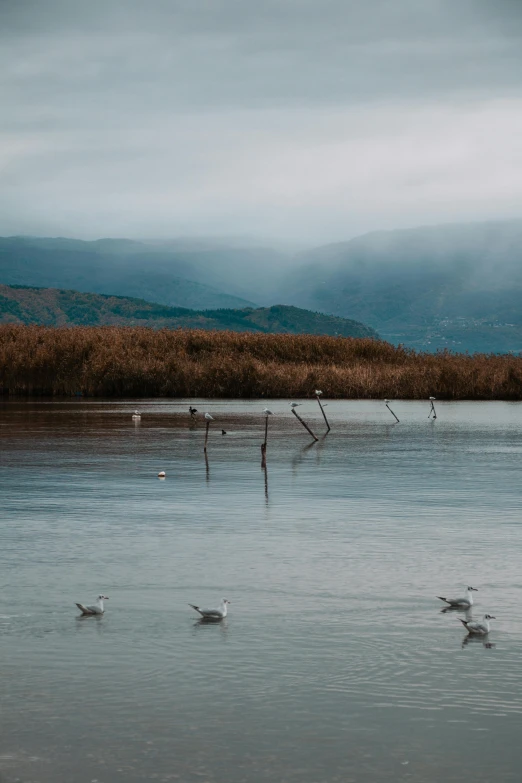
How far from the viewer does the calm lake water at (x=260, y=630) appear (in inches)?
265

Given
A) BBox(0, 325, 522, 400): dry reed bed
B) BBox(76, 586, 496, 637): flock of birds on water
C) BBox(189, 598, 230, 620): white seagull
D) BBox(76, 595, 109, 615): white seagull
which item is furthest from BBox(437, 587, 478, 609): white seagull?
BBox(0, 325, 522, 400): dry reed bed

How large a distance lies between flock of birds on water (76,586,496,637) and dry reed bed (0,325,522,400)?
36346 millimetres

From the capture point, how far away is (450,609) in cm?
1007

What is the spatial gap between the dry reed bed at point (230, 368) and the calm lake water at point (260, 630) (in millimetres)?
25646

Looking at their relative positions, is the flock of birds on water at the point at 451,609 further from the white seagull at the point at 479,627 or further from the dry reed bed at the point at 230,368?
the dry reed bed at the point at 230,368

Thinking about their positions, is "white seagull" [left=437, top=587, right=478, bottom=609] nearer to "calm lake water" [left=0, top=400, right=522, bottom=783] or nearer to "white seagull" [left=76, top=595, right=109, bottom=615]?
"calm lake water" [left=0, top=400, right=522, bottom=783]

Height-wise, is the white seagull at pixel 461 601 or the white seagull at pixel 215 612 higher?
the white seagull at pixel 461 601

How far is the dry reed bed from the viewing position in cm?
4675

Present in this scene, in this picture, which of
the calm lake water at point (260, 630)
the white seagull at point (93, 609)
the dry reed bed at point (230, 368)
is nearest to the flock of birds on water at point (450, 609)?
the white seagull at point (93, 609)

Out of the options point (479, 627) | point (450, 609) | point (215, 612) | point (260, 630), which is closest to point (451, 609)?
point (450, 609)

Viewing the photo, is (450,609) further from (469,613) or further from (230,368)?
(230,368)

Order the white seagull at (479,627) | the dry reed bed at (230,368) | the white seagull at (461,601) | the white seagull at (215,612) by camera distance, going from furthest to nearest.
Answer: the dry reed bed at (230,368), the white seagull at (461,601), the white seagull at (215,612), the white seagull at (479,627)

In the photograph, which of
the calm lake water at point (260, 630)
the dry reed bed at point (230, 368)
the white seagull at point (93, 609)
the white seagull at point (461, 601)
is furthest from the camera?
the dry reed bed at point (230, 368)

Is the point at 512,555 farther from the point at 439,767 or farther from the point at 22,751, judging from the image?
the point at 22,751
